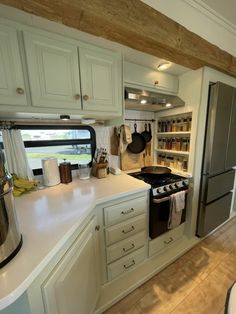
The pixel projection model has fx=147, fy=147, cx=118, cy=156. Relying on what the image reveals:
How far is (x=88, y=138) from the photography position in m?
1.79

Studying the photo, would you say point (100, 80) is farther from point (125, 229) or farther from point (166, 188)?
point (125, 229)

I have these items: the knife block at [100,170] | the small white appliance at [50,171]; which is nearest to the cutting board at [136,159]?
the knife block at [100,170]

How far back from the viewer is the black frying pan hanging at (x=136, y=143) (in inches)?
81.6

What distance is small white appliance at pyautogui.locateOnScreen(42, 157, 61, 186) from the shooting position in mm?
1377

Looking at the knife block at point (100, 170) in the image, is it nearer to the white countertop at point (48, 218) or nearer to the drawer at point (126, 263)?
the white countertop at point (48, 218)

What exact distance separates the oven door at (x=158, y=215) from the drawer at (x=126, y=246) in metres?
0.11

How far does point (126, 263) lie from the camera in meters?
1.42

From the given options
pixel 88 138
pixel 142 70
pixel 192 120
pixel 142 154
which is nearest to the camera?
pixel 142 70

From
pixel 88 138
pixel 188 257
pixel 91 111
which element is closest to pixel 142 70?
pixel 91 111

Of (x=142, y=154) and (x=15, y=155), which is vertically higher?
(x=15, y=155)

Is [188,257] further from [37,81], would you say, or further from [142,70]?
[37,81]

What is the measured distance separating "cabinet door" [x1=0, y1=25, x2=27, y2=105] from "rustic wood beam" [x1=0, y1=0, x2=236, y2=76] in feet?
0.56

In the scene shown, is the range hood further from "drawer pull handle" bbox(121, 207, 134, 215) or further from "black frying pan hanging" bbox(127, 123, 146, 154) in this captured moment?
"drawer pull handle" bbox(121, 207, 134, 215)

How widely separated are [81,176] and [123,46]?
1.28 m
